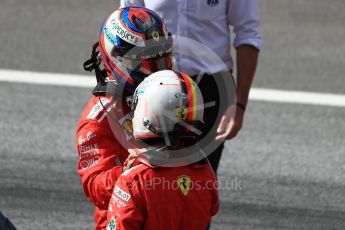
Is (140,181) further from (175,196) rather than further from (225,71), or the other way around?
(225,71)

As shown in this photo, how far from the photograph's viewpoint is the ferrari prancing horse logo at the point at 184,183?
12.8ft

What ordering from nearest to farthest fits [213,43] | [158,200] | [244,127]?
1. [158,200]
2. [213,43]
3. [244,127]

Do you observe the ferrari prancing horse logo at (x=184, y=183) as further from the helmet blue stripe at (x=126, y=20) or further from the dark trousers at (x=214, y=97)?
the dark trousers at (x=214, y=97)

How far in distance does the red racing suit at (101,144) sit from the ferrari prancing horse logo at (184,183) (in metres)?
0.39

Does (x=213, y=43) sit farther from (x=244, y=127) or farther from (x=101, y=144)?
(x=244, y=127)

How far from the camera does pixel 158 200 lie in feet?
12.7

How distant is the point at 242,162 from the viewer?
24.7ft

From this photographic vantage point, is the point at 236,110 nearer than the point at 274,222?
Yes

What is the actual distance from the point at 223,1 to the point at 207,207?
5.15 ft

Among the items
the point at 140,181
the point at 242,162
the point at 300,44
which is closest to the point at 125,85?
the point at 140,181

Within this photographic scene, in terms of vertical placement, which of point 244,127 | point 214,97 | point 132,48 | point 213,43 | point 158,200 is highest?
point 132,48

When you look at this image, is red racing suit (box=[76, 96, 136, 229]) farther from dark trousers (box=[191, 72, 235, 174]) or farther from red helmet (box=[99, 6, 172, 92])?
dark trousers (box=[191, 72, 235, 174])

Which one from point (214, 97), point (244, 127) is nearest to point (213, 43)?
point (214, 97)

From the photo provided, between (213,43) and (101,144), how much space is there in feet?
3.84
